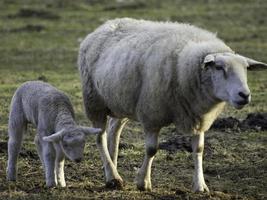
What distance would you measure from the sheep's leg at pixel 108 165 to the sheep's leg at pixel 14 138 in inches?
41.0

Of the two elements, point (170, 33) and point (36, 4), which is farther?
point (36, 4)

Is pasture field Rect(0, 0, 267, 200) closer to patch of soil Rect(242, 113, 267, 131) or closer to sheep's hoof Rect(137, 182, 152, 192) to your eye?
sheep's hoof Rect(137, 182, 152, 192)

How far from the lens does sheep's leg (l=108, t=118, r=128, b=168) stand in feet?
35.3

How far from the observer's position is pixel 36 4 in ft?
121

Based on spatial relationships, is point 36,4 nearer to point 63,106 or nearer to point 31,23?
point 31,23

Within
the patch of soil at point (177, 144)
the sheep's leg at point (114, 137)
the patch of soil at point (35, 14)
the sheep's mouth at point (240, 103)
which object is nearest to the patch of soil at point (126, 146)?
the patch of soil at point (177, 144)

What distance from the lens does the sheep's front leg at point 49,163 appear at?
9336 millimetres

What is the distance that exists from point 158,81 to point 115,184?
1418mm

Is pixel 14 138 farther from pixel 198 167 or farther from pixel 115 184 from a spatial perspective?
pixel 198 167

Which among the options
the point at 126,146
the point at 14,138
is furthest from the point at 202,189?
the point at 126,146

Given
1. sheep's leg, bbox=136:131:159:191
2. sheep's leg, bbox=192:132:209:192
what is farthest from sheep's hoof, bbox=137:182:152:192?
sheep's leg, bbox=192:132:209:192

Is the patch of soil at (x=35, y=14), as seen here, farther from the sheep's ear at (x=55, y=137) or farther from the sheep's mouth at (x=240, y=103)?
the sheep's mouth at (x=240, y=103)

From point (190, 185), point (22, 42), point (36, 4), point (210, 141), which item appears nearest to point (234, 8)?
point (36, 4)

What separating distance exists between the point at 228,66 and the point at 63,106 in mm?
2172
